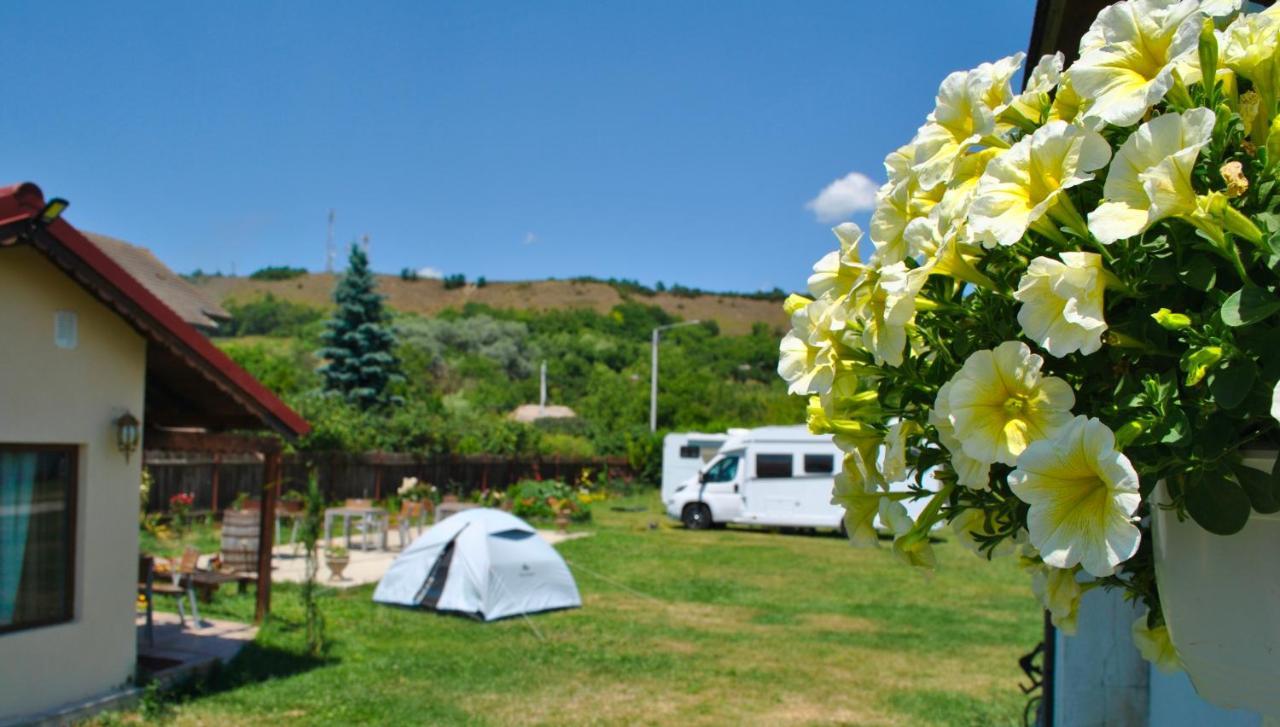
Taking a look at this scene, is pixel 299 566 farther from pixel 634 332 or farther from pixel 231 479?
pixel 634 332

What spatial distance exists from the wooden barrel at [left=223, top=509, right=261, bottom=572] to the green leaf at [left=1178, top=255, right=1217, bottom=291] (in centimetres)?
1164

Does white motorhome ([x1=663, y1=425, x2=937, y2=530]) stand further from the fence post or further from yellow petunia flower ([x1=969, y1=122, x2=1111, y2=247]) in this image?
yellow petunia flower ([x1=969, y1=122, x2=1111, y2=247])

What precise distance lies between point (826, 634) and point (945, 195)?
10954mm

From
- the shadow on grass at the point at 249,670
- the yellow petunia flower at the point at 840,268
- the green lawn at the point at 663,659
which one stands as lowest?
the green lawn at the point at 663,659

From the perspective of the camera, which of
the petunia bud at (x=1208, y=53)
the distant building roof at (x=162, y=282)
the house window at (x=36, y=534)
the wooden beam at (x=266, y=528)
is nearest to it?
the petunia bud at (x=1208, y=53)

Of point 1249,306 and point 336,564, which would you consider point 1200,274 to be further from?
point 336,564

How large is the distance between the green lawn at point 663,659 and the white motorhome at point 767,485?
6159mm

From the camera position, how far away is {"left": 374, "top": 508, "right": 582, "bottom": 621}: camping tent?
12.1m

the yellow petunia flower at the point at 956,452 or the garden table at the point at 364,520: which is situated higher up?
the yellow petunia flower at the point at 956,452

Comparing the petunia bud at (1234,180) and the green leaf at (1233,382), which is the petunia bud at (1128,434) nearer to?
the green leaf at (1233,382)

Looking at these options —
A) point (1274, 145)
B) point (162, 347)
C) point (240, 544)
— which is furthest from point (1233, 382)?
point (240, 544)

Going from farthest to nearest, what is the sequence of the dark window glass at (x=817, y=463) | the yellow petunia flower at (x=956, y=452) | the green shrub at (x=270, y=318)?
the green shrub at (x=270, y=318)
the dark window glass at (x=817, y=463)
the yellow petunia flower at (x=956, y=452)

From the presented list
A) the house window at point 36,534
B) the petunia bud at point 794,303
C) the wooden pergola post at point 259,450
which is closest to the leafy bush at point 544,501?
the wooden pergola post at point 259,450

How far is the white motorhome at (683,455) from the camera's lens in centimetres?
2734
